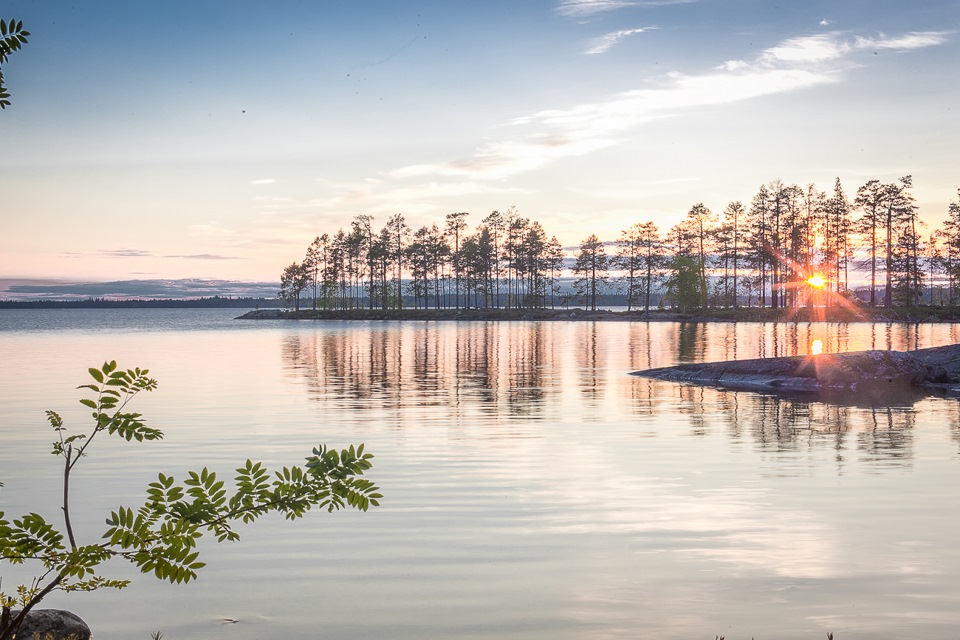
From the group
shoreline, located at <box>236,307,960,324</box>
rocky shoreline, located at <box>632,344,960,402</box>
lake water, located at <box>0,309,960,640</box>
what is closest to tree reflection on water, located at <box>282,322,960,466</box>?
lake water, located at <box>0,309,960,640</box>

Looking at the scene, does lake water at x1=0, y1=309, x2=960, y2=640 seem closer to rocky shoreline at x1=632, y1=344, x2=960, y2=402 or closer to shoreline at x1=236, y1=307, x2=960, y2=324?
rocky shoreline at x1=632, y1=344, x2=960, y2=402

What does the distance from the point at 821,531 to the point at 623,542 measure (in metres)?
2.73

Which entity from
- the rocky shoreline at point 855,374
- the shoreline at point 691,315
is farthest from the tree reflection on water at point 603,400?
the shoreline at point 691,315

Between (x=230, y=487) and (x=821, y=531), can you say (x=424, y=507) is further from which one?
(x=821, y=531)

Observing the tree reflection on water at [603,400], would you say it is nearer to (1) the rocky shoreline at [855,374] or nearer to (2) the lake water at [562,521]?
(2) the lake water at [562,521]

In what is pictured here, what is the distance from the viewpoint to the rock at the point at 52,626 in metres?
6.82

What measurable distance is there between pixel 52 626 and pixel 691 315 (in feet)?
392

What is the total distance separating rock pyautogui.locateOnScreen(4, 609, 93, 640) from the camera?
682cm

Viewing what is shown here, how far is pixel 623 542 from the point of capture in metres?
10.6

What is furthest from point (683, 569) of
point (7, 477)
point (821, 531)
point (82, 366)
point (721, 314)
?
point (721, 314)

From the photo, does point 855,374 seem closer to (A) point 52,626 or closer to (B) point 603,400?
(B) point 603,400

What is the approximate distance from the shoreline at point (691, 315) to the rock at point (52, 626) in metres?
102

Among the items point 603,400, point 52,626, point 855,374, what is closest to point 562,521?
point 52,626

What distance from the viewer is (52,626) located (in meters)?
7.06
